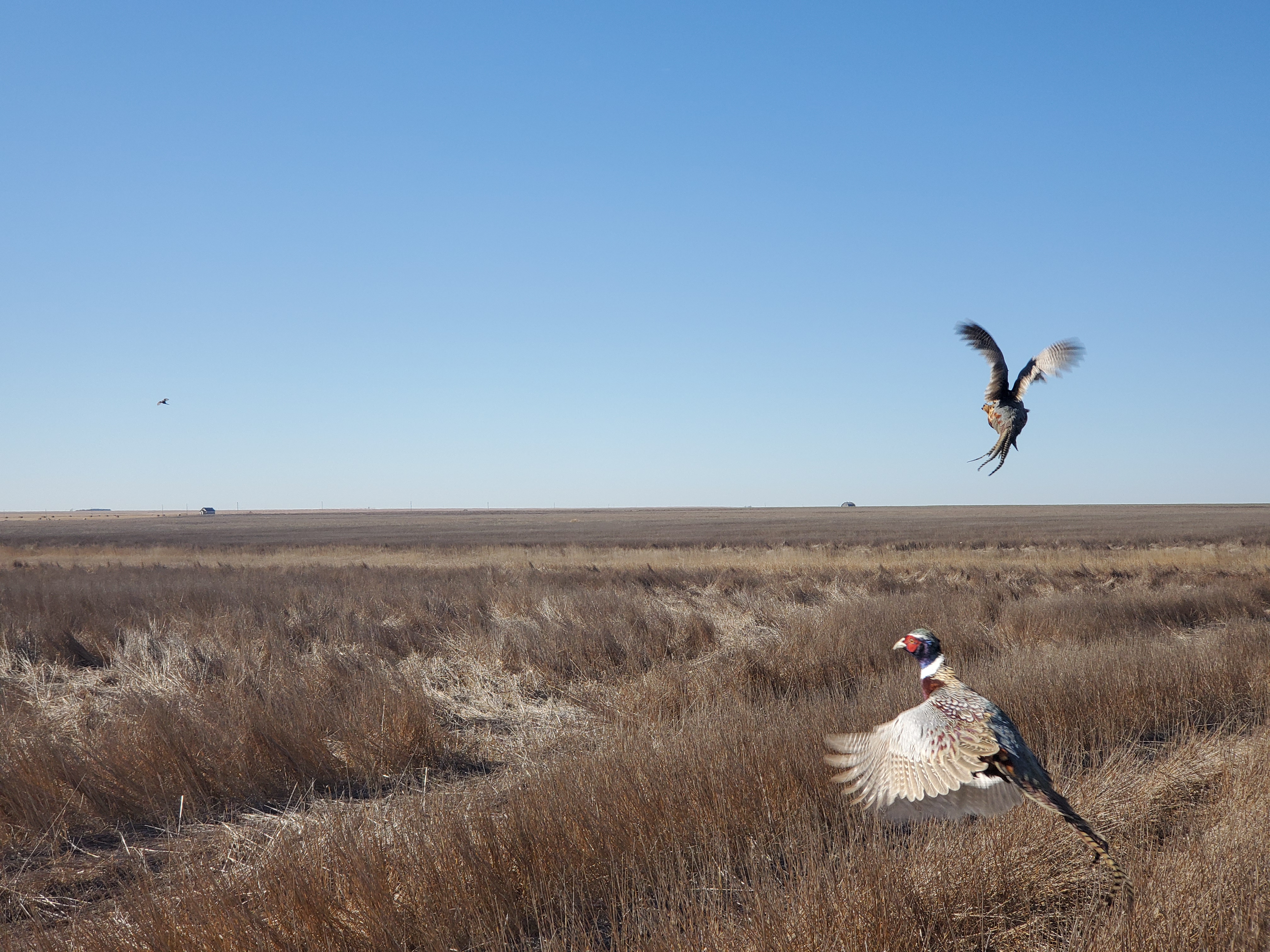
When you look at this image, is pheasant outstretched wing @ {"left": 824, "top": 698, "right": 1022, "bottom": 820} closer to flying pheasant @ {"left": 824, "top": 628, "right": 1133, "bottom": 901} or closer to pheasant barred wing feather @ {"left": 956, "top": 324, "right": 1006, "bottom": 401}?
flying pheasant @ {"left": 824, "top": 628, "right": 1133, "bottom": 901}

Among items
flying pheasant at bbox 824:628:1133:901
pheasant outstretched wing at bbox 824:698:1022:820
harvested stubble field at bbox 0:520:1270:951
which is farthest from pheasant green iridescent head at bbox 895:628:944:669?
harvested stubble field at bbox 0:520:1270:951

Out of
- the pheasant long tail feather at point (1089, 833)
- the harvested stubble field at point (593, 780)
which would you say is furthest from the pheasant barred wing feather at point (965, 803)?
the harvested stubble field at point (593, 780)

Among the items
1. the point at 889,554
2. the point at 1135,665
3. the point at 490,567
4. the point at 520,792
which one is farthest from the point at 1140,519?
the point at 520,792

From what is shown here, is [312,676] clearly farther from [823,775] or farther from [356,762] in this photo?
[823,775]

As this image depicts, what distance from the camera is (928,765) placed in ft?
9.47

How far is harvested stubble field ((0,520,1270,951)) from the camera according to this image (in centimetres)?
301

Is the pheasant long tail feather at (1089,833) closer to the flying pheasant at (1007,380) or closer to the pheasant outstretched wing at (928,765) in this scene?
the pheasant outstretched wing at (928,765)

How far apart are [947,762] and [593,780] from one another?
76.5 inches

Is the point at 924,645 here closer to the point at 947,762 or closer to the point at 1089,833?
the point at 947,762

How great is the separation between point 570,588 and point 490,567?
6.95m

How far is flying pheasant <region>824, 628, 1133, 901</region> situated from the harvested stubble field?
300 mm

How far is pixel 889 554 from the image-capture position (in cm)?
3181

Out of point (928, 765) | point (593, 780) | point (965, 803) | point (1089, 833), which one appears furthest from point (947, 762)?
point (593, 780)

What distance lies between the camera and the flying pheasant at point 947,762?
110 inches
